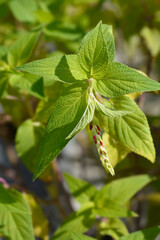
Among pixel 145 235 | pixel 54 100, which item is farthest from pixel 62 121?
pixel 145 235

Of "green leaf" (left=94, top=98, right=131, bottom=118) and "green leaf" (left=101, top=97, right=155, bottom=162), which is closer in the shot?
"green leaf" (left=94, top=98, right=131, bottom=118)

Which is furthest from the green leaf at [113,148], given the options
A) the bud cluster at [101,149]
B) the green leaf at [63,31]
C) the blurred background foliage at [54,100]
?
the green leaf at [63,31]

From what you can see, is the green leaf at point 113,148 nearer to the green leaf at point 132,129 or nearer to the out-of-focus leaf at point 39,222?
the green leaf at point 132,129

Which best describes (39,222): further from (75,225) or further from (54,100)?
(54,100)

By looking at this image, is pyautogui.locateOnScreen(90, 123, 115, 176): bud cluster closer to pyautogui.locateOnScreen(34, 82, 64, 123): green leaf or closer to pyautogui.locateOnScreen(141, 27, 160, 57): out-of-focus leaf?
pyautogui.locateOnScreen(34, 82, 64, 123): green leaf

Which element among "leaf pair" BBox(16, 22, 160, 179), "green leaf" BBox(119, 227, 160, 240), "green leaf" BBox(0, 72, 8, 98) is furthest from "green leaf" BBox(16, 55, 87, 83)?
"green leaf" BBox(119, 227, 160, 240)

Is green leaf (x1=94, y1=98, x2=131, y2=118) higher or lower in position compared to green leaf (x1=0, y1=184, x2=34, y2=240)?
higher

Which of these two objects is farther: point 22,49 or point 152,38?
point 152,38
